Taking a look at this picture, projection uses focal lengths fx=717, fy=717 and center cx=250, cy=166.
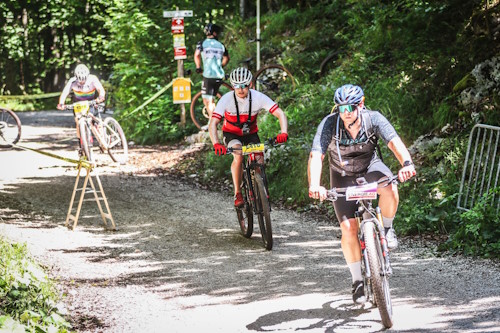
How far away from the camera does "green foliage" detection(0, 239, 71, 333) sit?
19.5 ft

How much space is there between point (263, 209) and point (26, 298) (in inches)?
123

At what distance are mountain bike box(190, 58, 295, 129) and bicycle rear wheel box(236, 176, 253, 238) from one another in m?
6.30

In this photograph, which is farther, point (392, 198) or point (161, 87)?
point (161, 87)

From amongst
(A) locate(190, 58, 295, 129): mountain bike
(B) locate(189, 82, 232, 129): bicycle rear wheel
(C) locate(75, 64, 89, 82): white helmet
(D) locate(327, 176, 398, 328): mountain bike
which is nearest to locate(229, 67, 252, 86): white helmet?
(D) locate(327, 176, 398, 328): mountain bike

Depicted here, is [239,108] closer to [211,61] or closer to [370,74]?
[370,74]

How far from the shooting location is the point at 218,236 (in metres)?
9.88

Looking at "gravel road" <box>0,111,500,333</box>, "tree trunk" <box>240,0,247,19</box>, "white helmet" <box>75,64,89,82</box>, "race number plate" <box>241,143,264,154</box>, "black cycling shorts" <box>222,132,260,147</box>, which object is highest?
"tree trunk" <box>240,0,247,19</box>

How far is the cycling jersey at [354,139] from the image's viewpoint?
631 cm

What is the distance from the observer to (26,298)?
262 inches

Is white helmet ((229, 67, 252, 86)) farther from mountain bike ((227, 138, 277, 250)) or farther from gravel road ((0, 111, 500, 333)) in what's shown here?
gravel road ((0, 111, 500, 333))

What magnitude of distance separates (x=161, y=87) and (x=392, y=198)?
13.7 m

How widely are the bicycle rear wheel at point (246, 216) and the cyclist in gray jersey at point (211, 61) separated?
19.6 feet

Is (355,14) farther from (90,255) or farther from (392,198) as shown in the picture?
(392,198)

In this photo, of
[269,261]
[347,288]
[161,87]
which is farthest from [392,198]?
[161,87]
